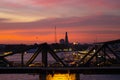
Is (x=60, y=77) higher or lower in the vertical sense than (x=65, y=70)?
lower

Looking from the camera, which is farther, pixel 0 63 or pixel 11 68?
pixel 0 63

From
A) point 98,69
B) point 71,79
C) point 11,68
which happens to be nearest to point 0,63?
point 11,68

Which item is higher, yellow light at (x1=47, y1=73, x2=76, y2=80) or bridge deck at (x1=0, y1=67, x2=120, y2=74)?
bridge deck at (x1=0, y1=67, x2=120, y2=74)

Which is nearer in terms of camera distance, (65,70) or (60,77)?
(65,70)

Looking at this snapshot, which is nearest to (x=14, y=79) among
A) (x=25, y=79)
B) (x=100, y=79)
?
(x=25, y=79)

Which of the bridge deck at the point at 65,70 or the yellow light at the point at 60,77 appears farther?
the yellow light at the point at 60,77

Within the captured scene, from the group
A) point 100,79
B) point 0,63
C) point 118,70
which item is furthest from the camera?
point 100,79

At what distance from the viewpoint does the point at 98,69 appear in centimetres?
7469

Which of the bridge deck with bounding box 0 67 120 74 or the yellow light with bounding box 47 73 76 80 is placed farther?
the yellow light with bounding box 47 73 76 80

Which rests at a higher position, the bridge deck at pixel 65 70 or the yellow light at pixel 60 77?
the bridge deck at pixel 65 70

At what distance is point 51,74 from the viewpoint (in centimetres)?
7700

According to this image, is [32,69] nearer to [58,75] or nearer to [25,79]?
[58,75]

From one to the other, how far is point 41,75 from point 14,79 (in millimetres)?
66782

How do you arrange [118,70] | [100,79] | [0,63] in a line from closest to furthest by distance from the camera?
[118,70] < [0,63] < [100,79]
